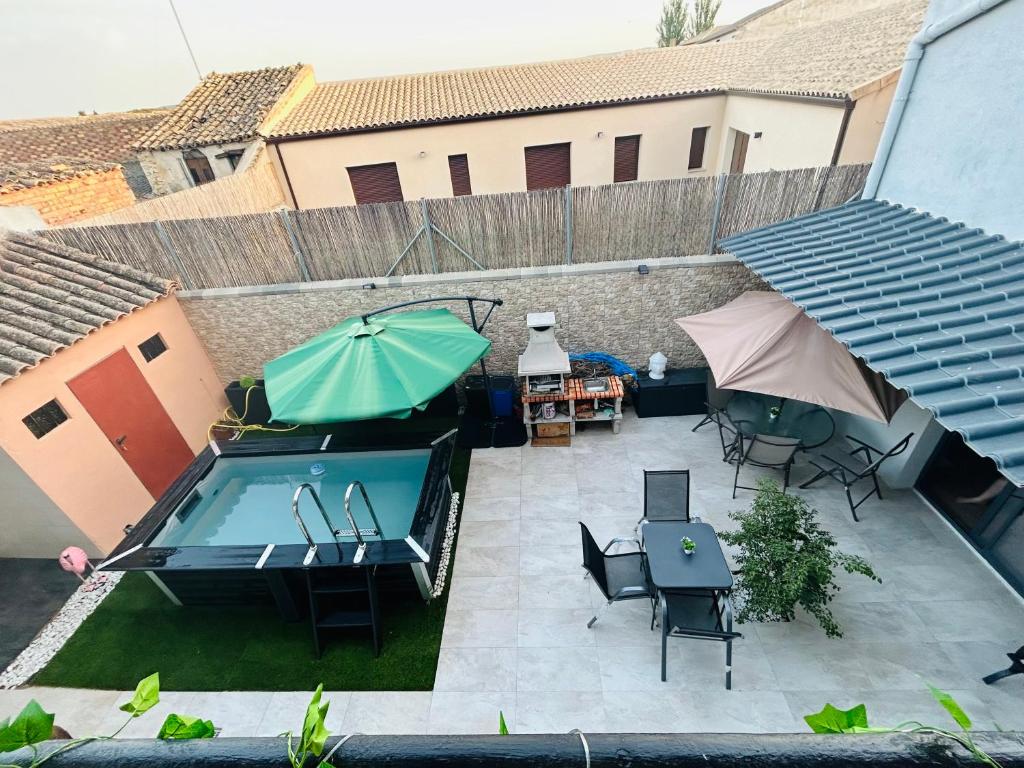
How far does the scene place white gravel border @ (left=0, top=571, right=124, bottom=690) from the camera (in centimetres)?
540

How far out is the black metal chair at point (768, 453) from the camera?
21.2ft

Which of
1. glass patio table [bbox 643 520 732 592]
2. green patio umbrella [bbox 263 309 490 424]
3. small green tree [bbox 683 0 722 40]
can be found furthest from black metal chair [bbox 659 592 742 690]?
small green tree [bbox 683 0 722 40]

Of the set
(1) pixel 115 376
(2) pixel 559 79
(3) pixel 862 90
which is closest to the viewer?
(1) pixel 115 376

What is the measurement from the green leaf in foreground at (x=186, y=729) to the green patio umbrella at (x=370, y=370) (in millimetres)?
4815

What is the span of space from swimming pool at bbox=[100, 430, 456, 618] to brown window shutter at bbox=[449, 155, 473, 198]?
37.2 ft

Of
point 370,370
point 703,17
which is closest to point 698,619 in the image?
point 370,370

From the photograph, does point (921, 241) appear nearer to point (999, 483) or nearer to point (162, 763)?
point (999, 483)

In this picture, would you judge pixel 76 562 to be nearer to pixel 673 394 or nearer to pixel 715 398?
pixel 673 394

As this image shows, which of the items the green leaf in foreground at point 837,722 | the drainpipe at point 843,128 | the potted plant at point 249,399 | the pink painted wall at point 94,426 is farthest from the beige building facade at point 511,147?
the green leaf in foreground at point 837,722

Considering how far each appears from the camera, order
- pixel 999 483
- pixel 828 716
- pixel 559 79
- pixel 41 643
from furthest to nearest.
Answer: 1. pixel 559 79
2. pixel 41 643
3. pixel 999 483
4. pixel 828 716

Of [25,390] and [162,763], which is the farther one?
[25,390]

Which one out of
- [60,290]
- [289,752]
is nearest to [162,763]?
[289,752]

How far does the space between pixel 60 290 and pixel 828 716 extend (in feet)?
32.9

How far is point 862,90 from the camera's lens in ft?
28.8
